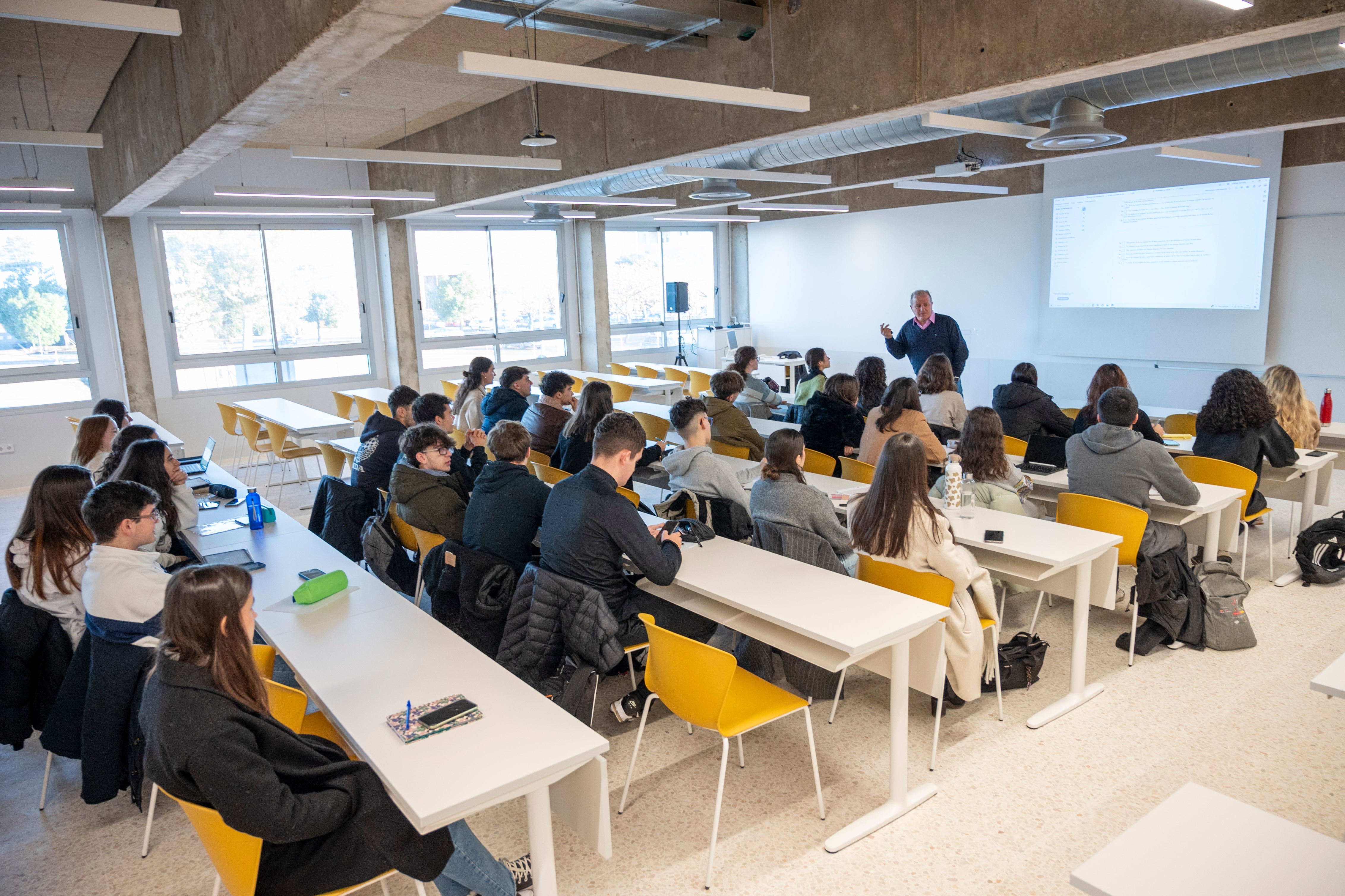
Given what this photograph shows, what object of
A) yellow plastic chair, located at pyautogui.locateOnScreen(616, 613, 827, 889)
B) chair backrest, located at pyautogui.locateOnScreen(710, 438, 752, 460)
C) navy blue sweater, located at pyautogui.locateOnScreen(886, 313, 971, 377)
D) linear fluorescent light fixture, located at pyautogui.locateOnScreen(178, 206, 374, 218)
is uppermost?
linear fluorescent light fixture, located at pyautogui.locateOnScreen(178, 206, 374, 218)

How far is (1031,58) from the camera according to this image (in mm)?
3734

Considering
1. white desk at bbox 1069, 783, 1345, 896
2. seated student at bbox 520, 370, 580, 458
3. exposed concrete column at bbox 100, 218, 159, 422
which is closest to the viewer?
white desk at bbox 1069, 783, 1345, 896

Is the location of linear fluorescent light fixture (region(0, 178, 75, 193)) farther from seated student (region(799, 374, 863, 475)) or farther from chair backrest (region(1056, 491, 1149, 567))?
chair backrest (region(1056, 491, 1149, 567))

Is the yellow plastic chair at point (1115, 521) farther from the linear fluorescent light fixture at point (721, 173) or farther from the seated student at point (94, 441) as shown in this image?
the seated student at point (94, 441)

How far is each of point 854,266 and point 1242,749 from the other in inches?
422

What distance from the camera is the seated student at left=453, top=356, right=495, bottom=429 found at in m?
7.04

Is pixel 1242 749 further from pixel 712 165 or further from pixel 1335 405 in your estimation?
pixel 1335 405

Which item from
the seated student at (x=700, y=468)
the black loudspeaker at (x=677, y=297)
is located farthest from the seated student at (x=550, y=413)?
the black loudspeaker at (x=677, y=297)

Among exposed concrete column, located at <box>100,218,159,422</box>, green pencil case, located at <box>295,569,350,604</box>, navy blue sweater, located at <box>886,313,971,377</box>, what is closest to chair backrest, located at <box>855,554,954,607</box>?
green pencil case, located at <box>295,569,350,604</box>

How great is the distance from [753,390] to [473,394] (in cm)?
258

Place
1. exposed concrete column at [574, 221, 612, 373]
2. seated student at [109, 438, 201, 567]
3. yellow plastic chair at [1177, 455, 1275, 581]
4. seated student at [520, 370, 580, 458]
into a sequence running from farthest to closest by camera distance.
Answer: exposed concrete column at [574, 221, 612, 373] → seated student at [520, 370, 580, 458] → yellow plastic chair at [1177, 455, 1275, 581] → seated student at [109, 438, 201, 567]

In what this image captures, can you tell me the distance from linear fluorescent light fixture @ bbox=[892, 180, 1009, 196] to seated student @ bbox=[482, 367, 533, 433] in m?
4.67

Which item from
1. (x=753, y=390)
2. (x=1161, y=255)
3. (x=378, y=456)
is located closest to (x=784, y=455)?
(x=378, y=456)

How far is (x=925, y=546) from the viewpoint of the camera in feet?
11.0
